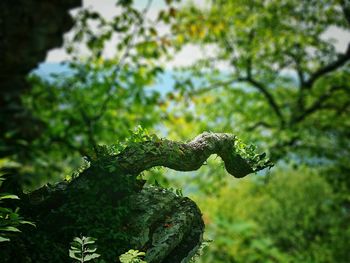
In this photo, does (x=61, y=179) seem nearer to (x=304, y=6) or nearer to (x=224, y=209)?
(x=304, y=6)

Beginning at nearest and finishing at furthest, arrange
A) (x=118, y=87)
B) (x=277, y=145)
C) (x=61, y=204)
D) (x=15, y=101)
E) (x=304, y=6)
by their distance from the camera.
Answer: (x=15, y=101) < (x=61, y=204) < (x=118, y=87) < (x=277, y=145) < (x=304, y=6)

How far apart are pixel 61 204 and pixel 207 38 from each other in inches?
640

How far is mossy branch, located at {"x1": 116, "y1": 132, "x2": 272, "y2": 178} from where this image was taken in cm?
300

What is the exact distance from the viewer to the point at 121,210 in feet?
9.85

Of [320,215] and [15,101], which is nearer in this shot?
[15,101]

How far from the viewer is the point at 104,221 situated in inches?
117

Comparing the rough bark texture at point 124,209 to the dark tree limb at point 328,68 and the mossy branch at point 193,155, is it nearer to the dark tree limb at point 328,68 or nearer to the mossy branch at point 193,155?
the mossy branch at point 193,155

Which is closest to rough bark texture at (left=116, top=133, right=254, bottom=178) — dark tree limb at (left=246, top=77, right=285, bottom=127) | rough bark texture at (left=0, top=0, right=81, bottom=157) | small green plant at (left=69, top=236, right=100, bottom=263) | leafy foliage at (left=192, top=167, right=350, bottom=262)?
small green plant at (left=69, top=236, right=100, bottom=263)

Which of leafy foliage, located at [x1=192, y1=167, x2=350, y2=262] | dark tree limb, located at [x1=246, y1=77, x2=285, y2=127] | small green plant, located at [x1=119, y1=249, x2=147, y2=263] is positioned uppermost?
dark tree limb, located at [x1=246, y1=77, x2=285, y2=127]

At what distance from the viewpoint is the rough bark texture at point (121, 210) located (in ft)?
9.37

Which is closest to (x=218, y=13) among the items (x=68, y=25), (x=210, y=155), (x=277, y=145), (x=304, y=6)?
(x=304, y=6)

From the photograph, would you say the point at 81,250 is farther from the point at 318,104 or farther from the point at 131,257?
the point at 318,104

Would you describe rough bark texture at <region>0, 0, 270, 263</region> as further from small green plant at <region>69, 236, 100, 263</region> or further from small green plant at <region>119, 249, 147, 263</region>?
small green plant at <region>119, 249, 147, 263</region>

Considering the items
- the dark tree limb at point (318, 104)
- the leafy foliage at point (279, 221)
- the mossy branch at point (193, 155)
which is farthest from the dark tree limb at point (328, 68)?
the mossy branch at point (193, 155)
